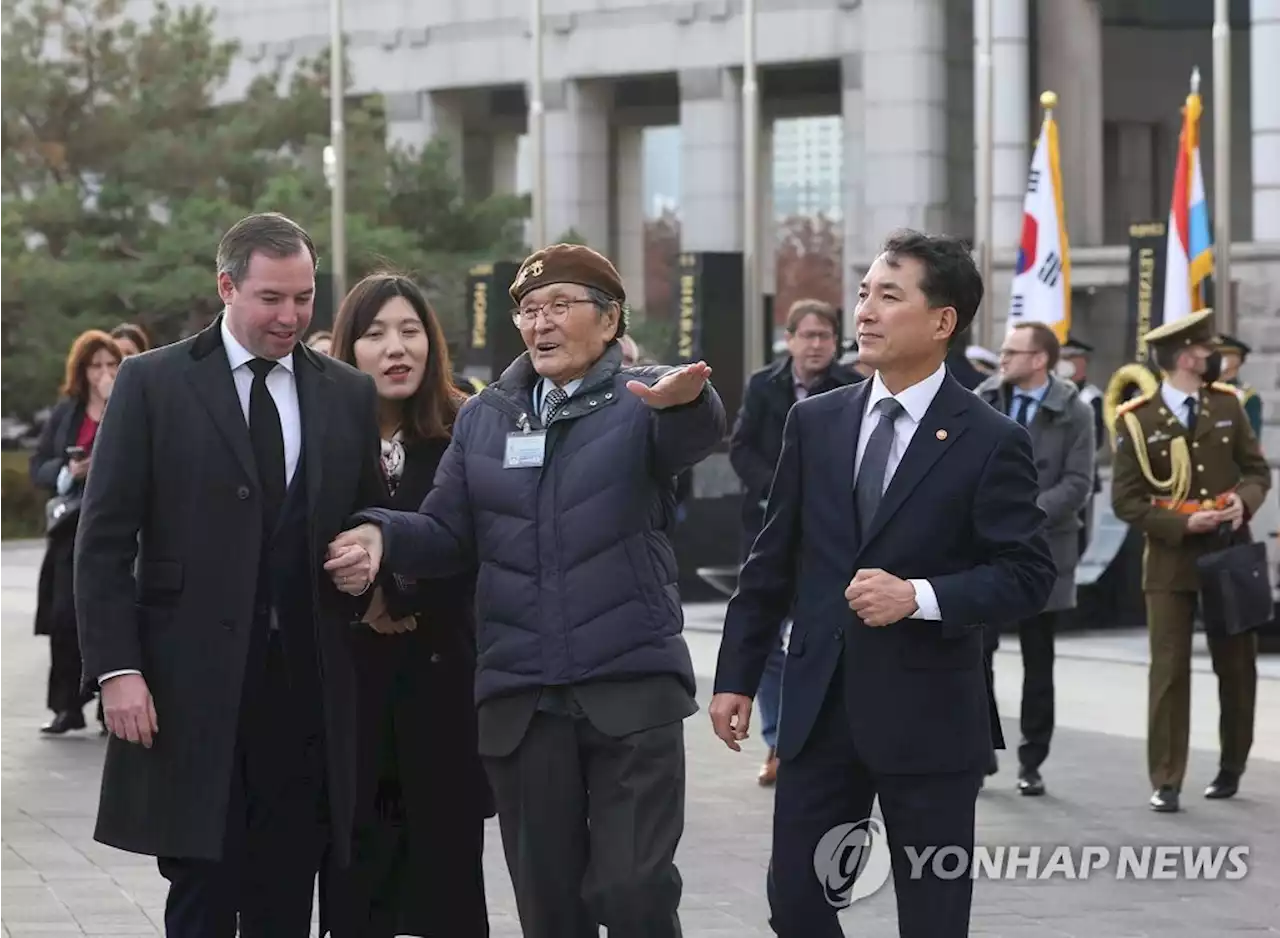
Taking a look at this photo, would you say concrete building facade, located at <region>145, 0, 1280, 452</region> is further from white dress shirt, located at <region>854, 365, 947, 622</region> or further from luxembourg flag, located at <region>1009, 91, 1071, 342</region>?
white dress shirt, located at <region>854, 365, 947, 622</region>

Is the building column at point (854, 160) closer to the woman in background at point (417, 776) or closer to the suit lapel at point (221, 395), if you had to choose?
the woman in background at point (417, 776)

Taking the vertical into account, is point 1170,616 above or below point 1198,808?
above

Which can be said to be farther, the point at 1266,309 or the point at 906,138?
the point at 906,138

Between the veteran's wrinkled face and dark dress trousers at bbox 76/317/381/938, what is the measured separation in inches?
20.4

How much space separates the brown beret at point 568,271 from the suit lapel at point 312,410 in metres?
0.51

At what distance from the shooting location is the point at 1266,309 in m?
37.0

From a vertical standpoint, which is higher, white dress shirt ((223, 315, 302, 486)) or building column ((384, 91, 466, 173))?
building column ((384, 91, 466, 173))

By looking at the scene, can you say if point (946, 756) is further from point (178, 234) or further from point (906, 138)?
point (906, 138)

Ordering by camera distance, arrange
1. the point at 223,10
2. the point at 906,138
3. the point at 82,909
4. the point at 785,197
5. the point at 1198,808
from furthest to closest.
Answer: the point at 785,197
the point at 223,10
the point at 906,138
the point at 1198,808
the point at 82,909

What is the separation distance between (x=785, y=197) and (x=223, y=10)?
37.8 m

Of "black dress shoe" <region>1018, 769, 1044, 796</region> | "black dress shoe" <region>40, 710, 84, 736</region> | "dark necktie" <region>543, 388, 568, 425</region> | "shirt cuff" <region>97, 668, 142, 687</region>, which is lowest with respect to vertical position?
"black dress shoe" <region>40, 710, 84, 736</region>

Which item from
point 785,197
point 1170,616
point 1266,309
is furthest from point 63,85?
point 785,197

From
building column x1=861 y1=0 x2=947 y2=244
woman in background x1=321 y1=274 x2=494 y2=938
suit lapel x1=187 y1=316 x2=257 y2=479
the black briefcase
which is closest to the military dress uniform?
the black briefcase

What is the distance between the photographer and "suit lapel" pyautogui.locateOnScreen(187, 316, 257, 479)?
5930mm
